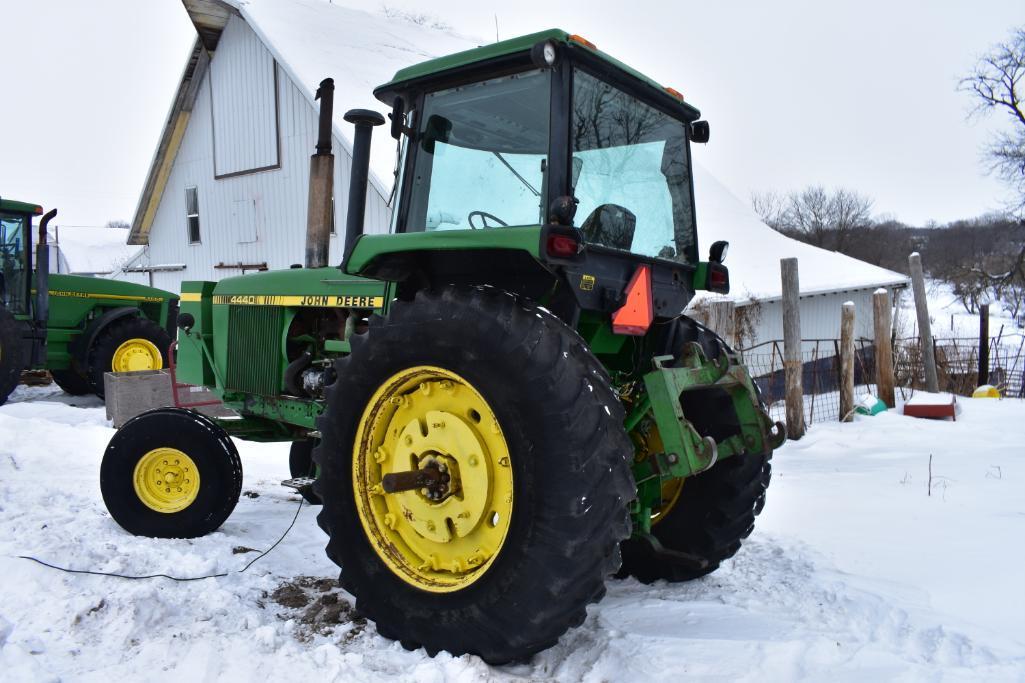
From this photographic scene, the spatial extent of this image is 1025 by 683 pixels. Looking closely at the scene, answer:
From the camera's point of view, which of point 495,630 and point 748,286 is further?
point 748,286

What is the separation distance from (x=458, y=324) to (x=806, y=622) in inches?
69.5

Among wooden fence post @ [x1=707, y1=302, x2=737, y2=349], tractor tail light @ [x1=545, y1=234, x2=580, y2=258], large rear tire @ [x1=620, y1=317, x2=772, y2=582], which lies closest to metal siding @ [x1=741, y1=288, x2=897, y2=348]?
wooden fence post @ [x1=707, y1=302, x2=737, y2=349]

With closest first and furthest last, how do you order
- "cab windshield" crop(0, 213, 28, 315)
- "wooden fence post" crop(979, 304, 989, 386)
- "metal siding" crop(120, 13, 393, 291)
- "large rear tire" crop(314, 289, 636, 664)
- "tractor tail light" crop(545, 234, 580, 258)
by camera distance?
"large rear tire" crop(314, 289, 636, 664) → "tractor tail light" crop(545, 234, 580, 258) → "cab windshield" crop(0, 213, 28, 315) → "wooden fence post" crop(979, 304, 989, 386) → "metal siding" crop(120, 13, 393, 291)

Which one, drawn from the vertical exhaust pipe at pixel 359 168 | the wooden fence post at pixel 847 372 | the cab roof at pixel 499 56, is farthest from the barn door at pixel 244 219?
the cab roof at pixel 499 56

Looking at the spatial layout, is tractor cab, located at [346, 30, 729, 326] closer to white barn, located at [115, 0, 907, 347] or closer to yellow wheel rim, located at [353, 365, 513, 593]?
yellow wheel rim, located at [353, 365, 513, 593]

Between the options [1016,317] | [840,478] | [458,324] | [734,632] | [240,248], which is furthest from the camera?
[1016,317]

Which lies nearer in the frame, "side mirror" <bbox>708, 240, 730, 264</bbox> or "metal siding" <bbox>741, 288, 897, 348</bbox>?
"side mirror" <bbox>708, 240, 730, 264</bbox>

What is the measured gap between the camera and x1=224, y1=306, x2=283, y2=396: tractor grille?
454 centimetres

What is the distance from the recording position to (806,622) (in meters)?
2.94

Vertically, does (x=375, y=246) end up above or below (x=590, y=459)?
above

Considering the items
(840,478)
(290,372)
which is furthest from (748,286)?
(290,372)

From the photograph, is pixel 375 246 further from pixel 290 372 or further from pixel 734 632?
pixel 734 632

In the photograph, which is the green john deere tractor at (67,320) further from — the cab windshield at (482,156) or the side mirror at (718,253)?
the side mirror at (718,253)

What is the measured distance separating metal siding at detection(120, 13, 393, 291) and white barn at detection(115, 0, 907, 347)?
0.10ft
